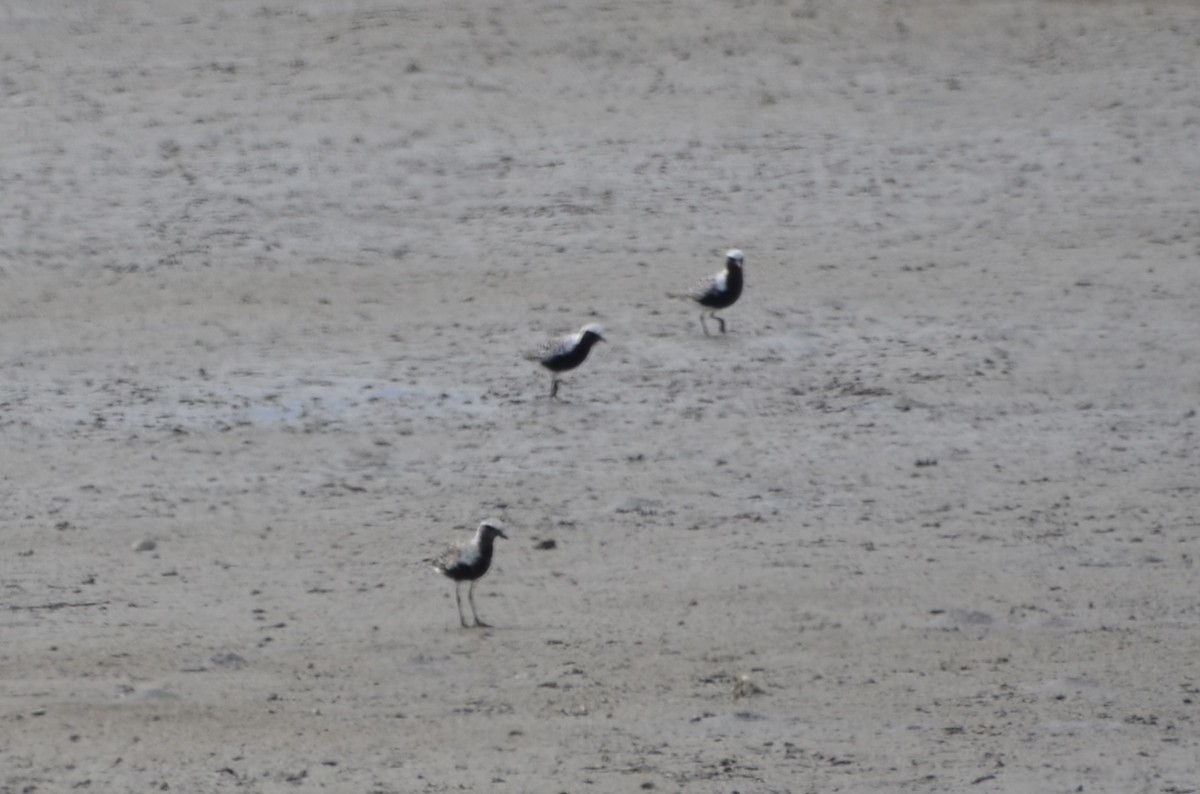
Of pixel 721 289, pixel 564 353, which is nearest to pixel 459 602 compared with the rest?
pixel 564 353

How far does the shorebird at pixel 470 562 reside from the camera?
941 centimetres

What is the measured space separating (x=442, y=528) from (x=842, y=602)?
1858mm

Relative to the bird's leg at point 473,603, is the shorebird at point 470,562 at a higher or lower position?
higher

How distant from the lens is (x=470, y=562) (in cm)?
941

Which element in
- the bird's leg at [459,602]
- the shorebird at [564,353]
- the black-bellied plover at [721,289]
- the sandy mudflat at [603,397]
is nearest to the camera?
the sandy mudflat at [603,397]

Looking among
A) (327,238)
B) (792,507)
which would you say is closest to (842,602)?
(792,507)

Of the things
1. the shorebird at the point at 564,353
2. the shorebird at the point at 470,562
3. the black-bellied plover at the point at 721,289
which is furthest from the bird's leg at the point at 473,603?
the black-bellied plover at the point at 721,289

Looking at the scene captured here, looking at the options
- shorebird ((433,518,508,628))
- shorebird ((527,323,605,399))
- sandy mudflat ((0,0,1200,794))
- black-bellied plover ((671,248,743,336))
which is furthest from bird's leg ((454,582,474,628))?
black-bellied plover ((671,248,743,336))

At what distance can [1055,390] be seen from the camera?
12.0 meters

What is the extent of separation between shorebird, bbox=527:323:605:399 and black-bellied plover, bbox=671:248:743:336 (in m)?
0.93

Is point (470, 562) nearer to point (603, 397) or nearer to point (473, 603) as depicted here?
point (473, 603)

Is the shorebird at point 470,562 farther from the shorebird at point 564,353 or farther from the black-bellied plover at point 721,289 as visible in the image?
the black-bellied plover at point 721,289

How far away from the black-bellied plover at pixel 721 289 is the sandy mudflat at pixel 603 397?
0.17 m

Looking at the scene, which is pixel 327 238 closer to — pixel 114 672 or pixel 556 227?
pixel 556 227
